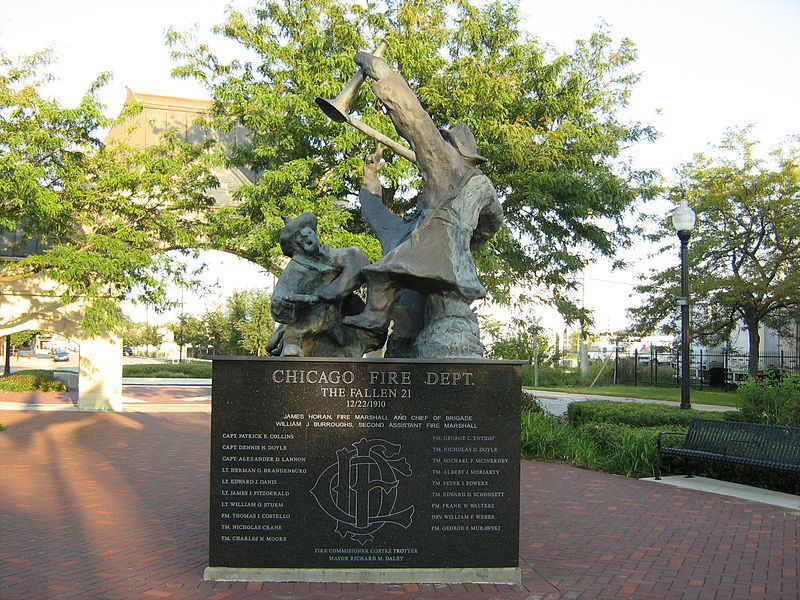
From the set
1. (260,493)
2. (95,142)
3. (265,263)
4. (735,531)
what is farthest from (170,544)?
(95,142)

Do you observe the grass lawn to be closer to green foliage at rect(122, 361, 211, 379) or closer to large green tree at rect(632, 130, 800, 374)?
large green tree at rect(632, 130, 800, 374)

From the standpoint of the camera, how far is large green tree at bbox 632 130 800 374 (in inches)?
1040

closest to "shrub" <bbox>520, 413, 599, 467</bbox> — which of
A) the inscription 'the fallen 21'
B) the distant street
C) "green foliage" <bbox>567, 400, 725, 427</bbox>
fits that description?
"green foliage" <bbox>567, 400, 725, 427</bbox>

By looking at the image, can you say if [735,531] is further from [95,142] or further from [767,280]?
[767,280]

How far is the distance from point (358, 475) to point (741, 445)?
652cm

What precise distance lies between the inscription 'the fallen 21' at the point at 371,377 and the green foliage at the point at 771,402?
304 inches

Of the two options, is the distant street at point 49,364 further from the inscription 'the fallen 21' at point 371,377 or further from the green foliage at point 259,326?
the inscription 'the fallen 21' at point 371,377

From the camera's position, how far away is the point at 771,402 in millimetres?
11500

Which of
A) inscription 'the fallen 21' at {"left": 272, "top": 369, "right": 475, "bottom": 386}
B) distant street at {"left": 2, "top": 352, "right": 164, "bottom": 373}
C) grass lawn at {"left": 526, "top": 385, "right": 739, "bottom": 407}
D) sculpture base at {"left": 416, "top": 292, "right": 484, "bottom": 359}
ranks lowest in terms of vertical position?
distant street at {"left": 2, "top": 352, "right": 164, "bottom": 373}

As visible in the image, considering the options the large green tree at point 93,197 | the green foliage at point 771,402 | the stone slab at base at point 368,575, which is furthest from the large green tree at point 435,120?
the stone slab at base at point 368,575

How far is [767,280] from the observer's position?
26.2m

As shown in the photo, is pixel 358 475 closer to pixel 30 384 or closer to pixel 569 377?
pixel 30 384

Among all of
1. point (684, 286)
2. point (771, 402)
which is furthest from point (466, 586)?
point (684, 286)

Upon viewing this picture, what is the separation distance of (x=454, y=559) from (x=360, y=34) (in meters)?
13.7
